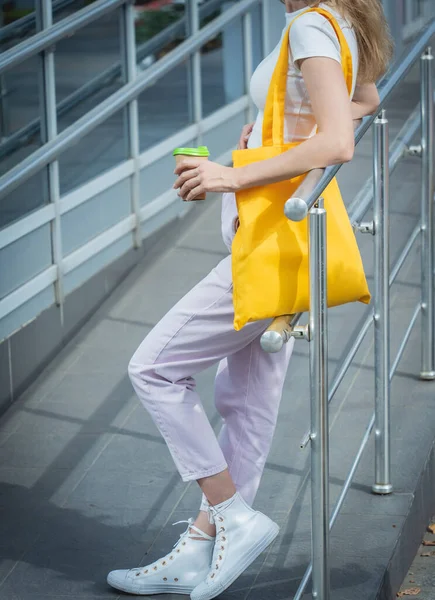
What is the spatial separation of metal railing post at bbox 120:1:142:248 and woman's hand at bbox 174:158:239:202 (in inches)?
110

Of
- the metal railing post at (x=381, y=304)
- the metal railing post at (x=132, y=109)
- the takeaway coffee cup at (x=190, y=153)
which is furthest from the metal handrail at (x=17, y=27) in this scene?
the takeaway coffee cup at (x=190, y=153)

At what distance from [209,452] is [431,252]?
1.56 meters

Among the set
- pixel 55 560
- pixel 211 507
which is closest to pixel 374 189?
pixel 211 507

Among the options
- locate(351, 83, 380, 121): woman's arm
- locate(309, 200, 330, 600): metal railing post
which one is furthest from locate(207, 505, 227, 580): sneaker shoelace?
locate(351, 83, 380, 121): woman's arm

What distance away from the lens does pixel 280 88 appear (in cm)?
→ 272

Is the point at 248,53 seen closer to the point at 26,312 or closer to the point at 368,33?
the point at 26,312

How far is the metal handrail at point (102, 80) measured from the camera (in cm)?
476

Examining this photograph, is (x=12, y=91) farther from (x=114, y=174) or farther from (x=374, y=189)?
(x=374, y=189)

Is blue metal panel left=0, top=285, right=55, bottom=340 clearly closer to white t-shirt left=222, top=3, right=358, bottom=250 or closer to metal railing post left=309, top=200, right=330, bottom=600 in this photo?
white t-shirt left=222, top=3, right=358, bottom=250

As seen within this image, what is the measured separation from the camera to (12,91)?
4.75m

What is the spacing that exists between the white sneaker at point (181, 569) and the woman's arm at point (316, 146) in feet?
3.14

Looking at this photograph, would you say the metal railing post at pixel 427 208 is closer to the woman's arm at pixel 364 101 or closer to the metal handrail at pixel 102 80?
the woman's arm at pixel 364 101

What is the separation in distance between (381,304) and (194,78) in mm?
3127

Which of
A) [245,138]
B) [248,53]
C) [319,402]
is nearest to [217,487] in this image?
[319,402]
